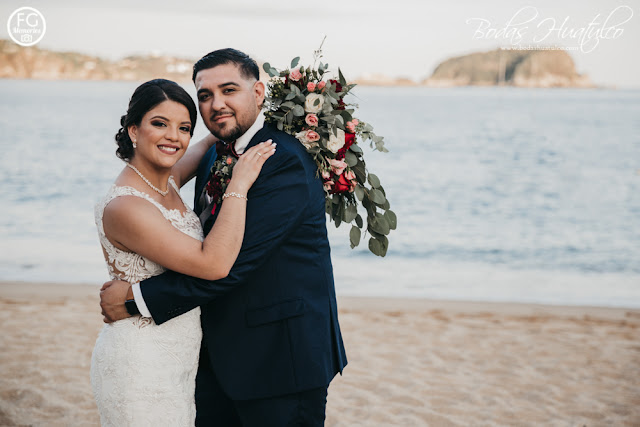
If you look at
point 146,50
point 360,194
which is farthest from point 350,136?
point 146,50

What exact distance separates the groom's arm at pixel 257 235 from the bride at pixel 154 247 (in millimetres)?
55

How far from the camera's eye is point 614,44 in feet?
124

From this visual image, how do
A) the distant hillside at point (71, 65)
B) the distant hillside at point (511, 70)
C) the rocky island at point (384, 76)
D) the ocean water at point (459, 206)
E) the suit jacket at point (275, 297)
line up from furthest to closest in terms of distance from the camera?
the distant hillside at point (511, 70) < the rocky island at point (384, 76) < the distant hillside at point (71, 65) < the ocean water at point (459, 206) < the suit jacket at point (275, 297)

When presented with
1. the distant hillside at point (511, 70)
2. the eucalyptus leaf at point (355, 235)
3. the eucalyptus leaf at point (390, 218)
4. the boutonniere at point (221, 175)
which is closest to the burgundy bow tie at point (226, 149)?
the boutonniere at point (221, 175)

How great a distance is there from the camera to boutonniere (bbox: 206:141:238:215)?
2.68m

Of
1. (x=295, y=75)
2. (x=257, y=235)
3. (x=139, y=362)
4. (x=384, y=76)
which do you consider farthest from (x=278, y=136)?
(x=384, y=76)

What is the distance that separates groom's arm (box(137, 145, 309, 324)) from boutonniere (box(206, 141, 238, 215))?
0.16 metres

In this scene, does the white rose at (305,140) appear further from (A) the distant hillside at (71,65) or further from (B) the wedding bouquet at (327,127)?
(A) the distant hillside at (71,65)

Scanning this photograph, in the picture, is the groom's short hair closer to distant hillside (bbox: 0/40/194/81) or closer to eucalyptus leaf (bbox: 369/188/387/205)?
eucalyptus leaf (bbox: 369/188/387/205)

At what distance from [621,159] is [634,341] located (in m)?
23.4

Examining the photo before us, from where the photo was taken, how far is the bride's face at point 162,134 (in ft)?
8.38

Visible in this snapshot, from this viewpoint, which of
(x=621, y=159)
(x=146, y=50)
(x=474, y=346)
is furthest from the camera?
(x=146, y=50)

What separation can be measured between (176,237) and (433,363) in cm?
424

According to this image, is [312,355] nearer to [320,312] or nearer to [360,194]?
[320,312]
